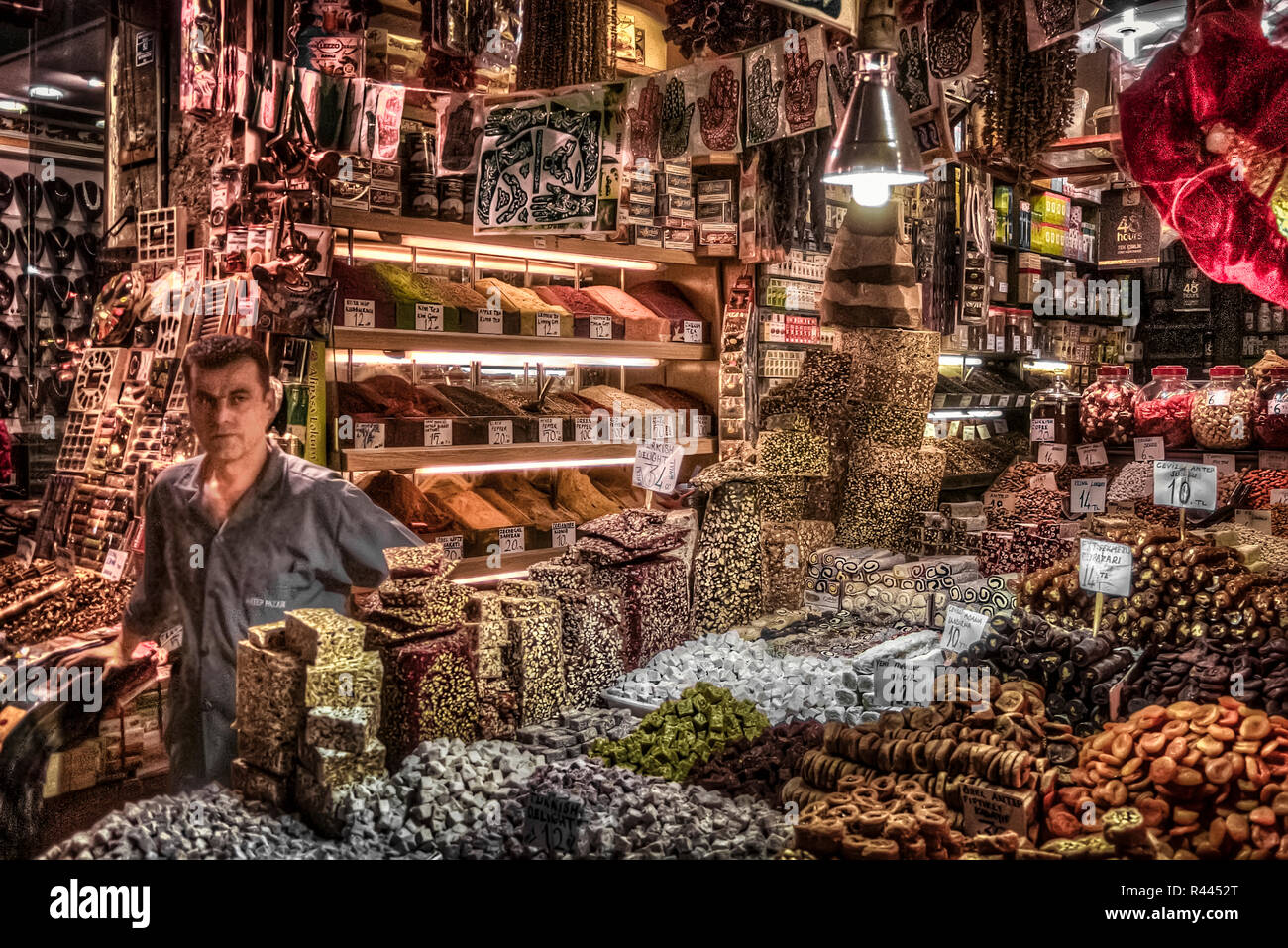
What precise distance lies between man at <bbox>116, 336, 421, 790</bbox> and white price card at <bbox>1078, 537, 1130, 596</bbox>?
162cm

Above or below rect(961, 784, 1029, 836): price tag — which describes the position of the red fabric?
above

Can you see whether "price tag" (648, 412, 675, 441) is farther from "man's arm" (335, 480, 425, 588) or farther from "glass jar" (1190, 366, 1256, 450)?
"man's arm" (335, 480, 425, 588)

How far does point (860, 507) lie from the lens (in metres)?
3.67

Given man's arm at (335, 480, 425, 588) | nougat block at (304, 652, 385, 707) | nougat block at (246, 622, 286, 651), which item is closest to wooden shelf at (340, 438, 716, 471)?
man's arm at (335, 480, 425, 588)

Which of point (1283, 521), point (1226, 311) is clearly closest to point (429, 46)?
point (1283, 521)

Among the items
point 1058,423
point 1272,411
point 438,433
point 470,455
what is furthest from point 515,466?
point 1272,411

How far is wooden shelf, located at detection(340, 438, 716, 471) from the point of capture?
3.63 meters

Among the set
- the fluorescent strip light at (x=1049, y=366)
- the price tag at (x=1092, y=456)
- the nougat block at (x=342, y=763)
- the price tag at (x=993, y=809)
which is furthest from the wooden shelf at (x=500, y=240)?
the fluorescent strip light at (x=1049, y=366)

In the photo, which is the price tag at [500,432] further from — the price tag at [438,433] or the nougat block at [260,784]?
the nougat block at [260,784]

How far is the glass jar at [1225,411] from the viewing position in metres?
3.95

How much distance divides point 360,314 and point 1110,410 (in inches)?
115

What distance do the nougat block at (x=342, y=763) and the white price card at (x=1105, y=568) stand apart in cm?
171
